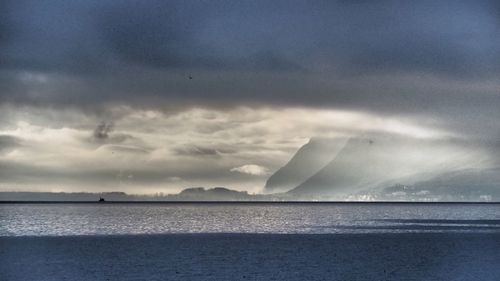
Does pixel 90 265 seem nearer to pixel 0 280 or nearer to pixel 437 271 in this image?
pixel 0 280

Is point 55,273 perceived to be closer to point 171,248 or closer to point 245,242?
point 171,248

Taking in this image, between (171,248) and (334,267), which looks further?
(171,248)

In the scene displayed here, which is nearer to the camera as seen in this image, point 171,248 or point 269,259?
point 269,259

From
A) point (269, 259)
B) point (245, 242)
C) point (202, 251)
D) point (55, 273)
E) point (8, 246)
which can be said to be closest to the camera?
point (55, 273)

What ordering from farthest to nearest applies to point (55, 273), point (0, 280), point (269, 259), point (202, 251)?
point (202, 251)
point (269, 259)
point (55, 273)
point (0, 280)

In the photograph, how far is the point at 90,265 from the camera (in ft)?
233

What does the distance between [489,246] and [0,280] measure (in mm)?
66376

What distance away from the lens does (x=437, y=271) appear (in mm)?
68438

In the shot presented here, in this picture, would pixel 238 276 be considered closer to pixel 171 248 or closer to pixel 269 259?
pixel 269 259

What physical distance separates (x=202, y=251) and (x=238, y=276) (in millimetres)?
24172

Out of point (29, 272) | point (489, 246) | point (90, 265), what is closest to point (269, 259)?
point (90, 265)

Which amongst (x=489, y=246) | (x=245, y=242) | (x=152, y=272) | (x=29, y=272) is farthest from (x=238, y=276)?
(x=489, y=246)

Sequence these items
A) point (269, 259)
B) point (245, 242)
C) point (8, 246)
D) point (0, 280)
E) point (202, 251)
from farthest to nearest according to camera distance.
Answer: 1. point (245, 242)
2. point (8, 246)
3. point (202, 251)
4. point (269, 259)
5. point (0, 280)

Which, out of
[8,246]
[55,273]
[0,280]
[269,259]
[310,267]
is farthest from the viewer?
[8,246]
